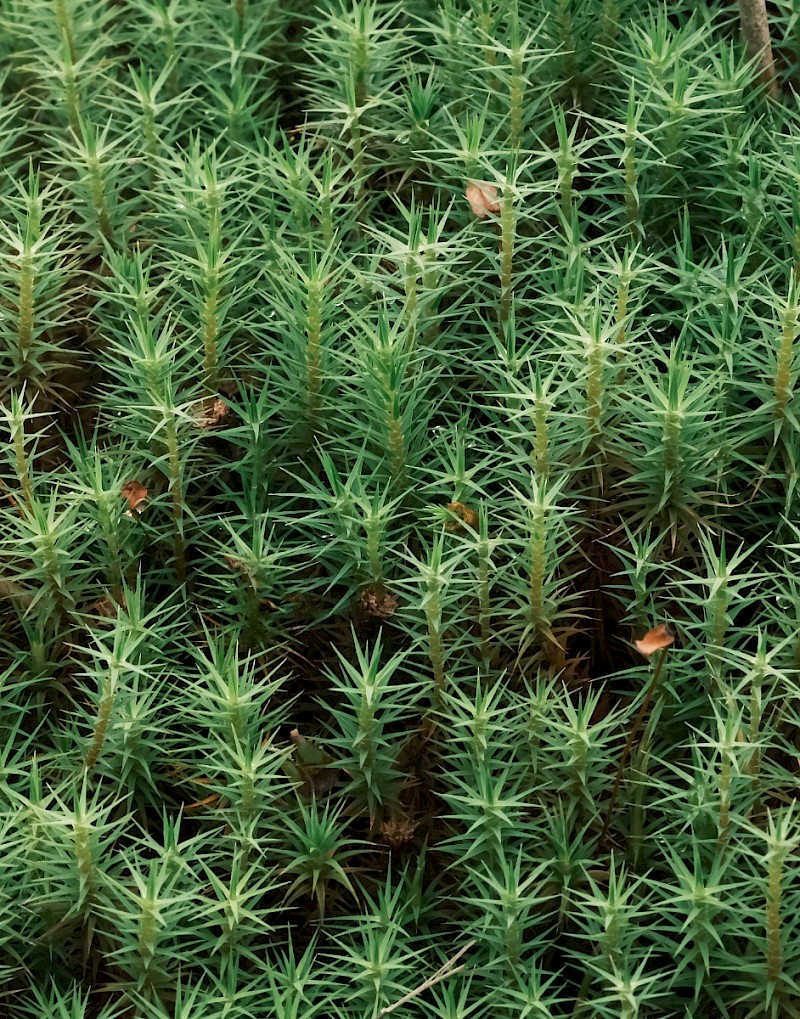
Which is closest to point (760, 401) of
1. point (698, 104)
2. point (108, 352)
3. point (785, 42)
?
point (698, 104)

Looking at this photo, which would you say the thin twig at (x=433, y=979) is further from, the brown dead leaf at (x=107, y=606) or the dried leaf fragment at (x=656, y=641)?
the brown dead leaf at (x=107, y=606)

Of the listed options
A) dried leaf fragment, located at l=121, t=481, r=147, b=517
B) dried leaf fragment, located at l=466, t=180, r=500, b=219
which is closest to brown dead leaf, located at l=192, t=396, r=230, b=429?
dried leaf fragment, located at l=121, t=481, r=147, b=517

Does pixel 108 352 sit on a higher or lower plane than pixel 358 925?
higher

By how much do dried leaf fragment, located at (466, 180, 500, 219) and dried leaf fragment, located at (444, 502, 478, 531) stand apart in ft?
1.63

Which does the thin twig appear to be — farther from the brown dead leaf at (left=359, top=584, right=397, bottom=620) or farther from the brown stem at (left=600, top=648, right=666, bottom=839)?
the brown dead leaf at (left=359, top=584, right=397, bottom=620)

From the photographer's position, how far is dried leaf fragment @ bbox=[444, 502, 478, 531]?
5.54ft

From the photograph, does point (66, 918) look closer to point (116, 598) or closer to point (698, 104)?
point (116, 598)

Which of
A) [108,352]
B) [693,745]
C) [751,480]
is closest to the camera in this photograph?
[693,745]

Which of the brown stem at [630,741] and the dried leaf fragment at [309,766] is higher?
the brown stem at [630,741]

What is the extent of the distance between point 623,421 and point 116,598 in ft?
2.51

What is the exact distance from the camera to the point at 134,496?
1.79m

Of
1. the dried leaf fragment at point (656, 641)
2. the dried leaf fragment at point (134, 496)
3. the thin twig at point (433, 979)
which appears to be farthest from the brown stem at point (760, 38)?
the thin twig at point (433, 979)

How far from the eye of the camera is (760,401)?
1816 millimetres

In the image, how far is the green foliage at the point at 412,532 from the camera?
153 cm
